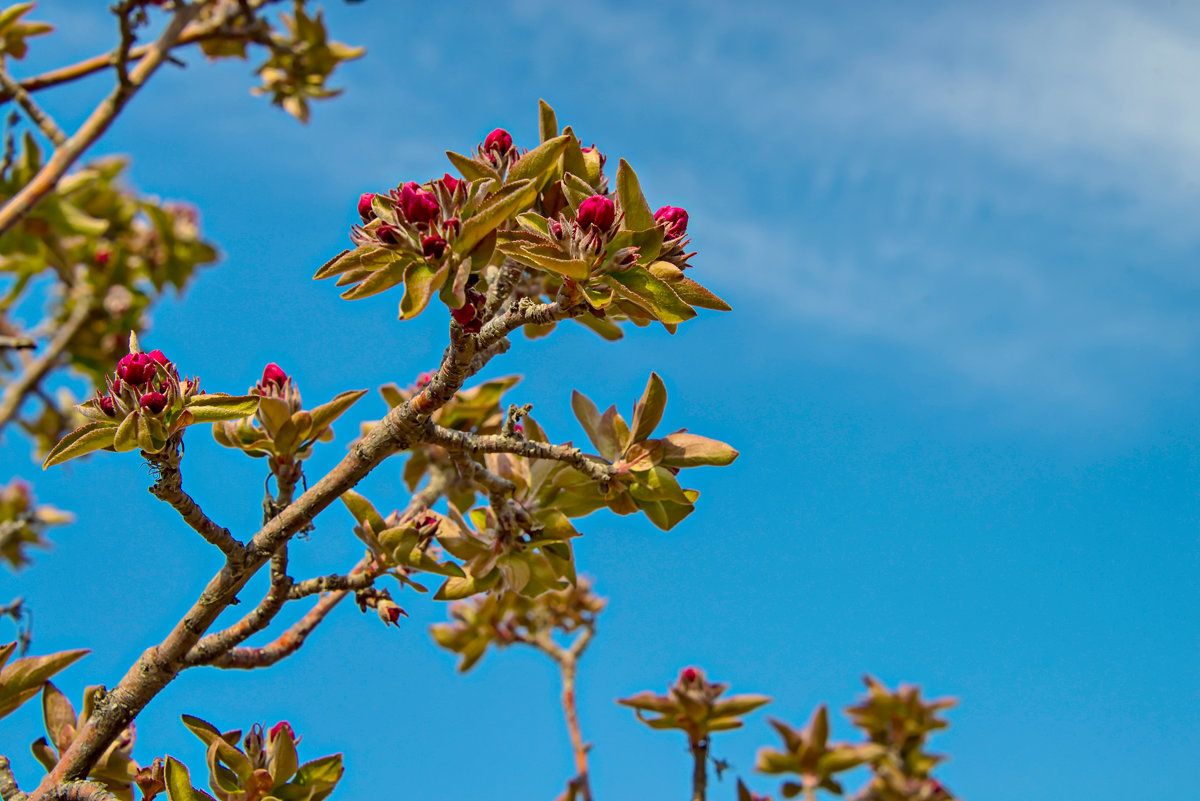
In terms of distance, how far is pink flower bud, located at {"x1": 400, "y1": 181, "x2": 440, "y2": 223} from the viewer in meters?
1.88

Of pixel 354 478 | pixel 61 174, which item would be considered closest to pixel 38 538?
pixel 61 174

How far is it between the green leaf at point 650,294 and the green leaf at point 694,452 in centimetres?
39

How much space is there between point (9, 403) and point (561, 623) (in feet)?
8.98

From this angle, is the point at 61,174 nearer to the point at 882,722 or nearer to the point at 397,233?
the point at 397,233

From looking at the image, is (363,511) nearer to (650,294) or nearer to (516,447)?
(516,447)

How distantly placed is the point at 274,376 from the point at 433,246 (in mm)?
784

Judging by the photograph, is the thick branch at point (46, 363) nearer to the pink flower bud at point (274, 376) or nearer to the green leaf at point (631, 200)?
the pink flower bud at point (274, 376)

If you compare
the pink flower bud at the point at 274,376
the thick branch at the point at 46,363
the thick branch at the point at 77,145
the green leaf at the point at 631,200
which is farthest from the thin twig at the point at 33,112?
the thick branch at the point at 46,363

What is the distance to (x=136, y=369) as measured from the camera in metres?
2.00

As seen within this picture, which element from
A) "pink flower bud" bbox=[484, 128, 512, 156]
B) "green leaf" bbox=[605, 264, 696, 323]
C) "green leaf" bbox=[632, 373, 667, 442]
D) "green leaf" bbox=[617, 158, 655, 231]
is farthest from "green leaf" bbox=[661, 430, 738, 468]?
"pink flower bud" bbox=[484, 128, 512, 156]

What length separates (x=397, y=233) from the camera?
1.93m

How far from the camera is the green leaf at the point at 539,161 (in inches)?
78.8

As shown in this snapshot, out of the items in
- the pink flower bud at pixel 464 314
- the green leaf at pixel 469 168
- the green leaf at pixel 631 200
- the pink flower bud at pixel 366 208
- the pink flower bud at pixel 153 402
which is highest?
the green leaf at pixel 469 168

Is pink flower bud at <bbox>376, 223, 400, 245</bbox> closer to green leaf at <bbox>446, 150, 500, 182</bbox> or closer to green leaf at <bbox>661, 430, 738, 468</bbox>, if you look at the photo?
green leaf at <bbox>446, 150, 500, 182</bbox>
